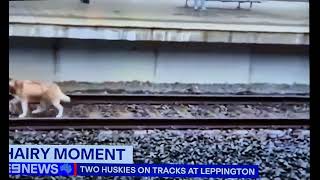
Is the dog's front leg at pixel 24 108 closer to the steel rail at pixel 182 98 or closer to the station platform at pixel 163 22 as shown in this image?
the steel rail at pixel 182 98

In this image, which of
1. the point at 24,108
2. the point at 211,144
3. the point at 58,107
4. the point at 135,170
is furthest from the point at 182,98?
the point at 135,170

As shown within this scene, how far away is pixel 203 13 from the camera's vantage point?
2.89 meters

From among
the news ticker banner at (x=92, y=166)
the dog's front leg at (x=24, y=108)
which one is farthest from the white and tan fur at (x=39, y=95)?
the news ticker banner at (x=92, y=166)

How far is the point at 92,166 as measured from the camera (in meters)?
1.75

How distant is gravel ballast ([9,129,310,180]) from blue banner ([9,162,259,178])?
2.7 inches

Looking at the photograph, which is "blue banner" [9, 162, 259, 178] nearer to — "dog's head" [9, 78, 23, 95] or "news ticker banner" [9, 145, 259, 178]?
"news ticker banner" [9, 145, 259, 178]

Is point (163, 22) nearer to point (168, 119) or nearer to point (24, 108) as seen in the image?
point (168, 119)

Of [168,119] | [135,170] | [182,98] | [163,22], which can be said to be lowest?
[135,170]

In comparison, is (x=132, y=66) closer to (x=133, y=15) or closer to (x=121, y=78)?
(x=121, y=78)

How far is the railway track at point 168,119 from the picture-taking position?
2.35 m

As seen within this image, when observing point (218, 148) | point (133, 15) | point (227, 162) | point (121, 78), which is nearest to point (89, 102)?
point (121, 78)

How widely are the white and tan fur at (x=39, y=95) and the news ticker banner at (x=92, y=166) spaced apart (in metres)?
0.59

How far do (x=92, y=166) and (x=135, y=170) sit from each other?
155 millimetres

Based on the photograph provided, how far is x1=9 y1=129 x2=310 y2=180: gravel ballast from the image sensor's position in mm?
1988
